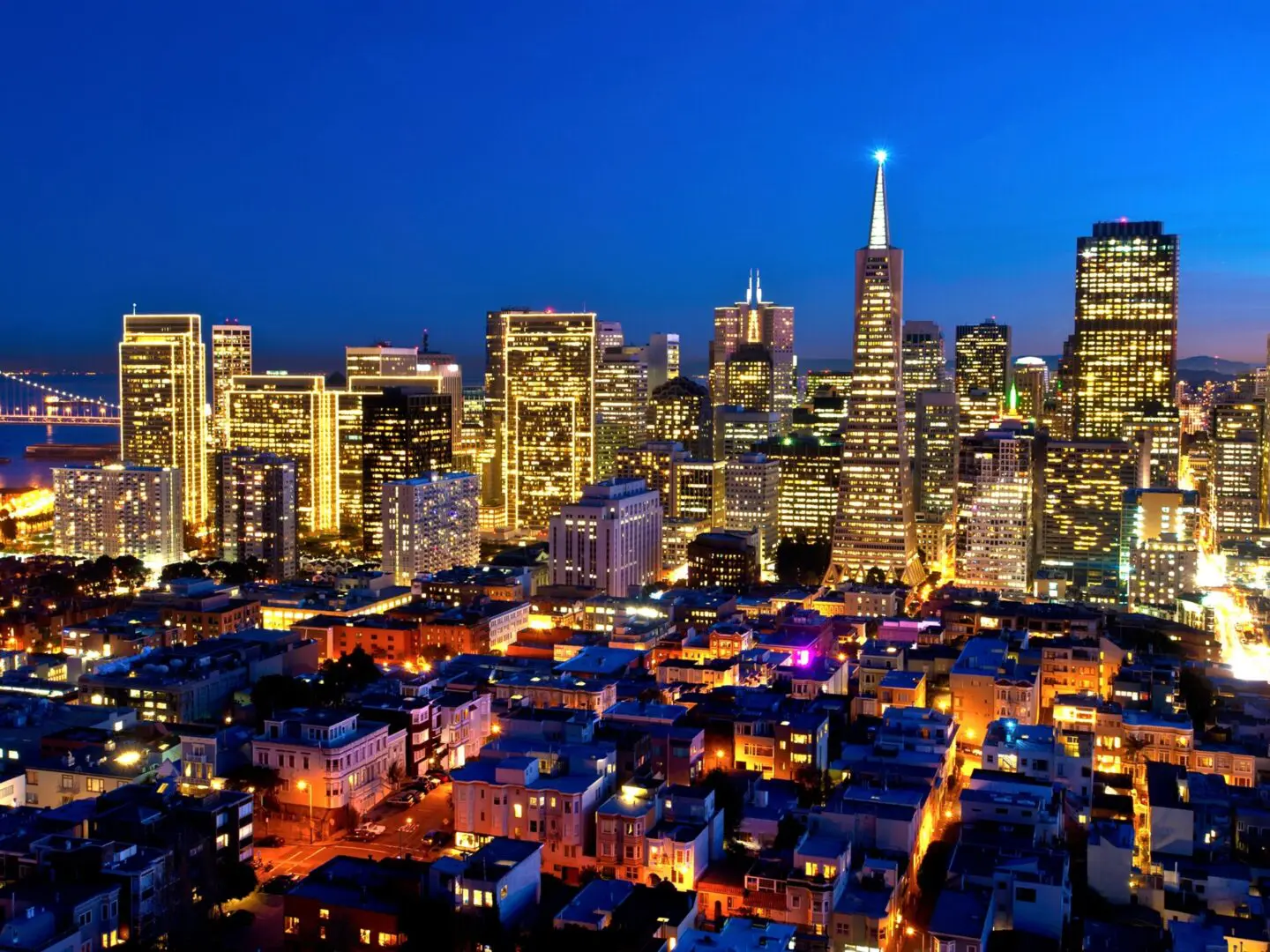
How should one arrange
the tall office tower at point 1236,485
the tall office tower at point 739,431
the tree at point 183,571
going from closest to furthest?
the tree at point 183,571, the tall office tower at point 1236,485, the tall office tower at point 739,431

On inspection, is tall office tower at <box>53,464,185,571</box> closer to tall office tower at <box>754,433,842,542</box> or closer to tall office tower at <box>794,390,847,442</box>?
tall office tower at <box>754,433,842,542</box>

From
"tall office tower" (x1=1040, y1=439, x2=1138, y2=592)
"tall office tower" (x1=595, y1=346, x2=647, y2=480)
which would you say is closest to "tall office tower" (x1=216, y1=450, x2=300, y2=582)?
"tall office tower" (x1=595, y1=346, x2=647, y2=480)

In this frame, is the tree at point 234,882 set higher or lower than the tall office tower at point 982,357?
lower

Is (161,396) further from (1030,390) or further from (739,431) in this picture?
(1030,390)

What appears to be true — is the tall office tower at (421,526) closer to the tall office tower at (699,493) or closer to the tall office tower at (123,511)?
the tall office tower at (123,511)

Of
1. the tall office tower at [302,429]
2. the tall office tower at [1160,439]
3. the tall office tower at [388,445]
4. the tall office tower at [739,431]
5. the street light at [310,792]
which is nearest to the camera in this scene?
the street light at [310,792]

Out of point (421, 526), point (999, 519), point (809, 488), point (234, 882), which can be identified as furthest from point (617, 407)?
point (234, 882)

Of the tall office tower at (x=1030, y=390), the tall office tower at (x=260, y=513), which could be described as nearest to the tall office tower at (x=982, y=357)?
the tall office tower at (x=1030, y=390)
